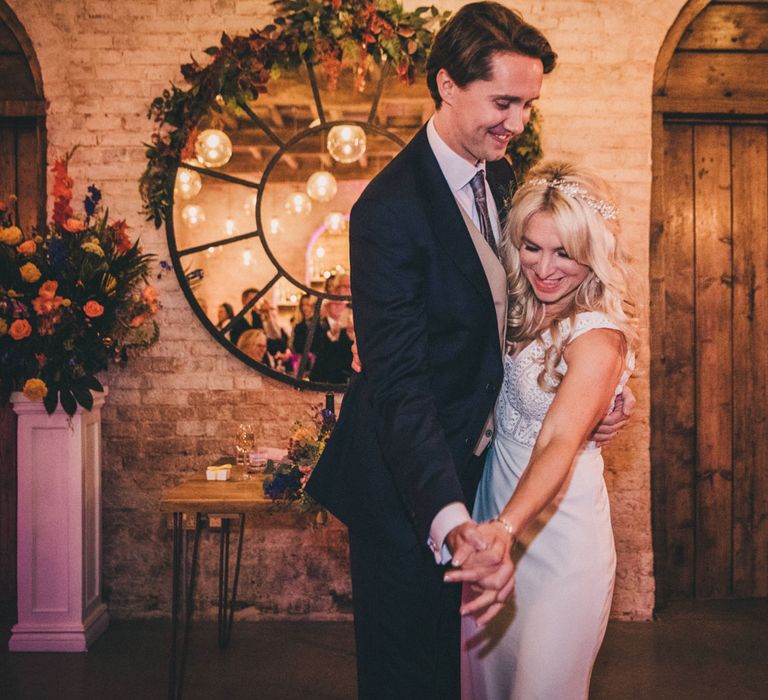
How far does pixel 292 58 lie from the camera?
133 inches

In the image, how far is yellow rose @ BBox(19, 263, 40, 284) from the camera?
284 cm

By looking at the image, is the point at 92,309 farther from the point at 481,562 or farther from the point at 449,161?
the point at 481,562

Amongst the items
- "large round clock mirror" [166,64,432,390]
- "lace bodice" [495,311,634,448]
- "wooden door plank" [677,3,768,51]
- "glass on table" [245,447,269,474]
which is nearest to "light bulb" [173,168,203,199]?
"large round clock mirror" [166,64,432,390]

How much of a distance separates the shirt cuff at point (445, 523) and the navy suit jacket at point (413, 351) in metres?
0.03

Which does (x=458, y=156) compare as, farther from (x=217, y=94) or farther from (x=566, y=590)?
(x=217, y=94)

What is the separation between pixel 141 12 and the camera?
3475mm

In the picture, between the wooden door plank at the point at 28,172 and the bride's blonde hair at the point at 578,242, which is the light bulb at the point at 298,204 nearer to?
the wooden door plank at the point at 28,172

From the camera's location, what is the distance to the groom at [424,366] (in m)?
1.45

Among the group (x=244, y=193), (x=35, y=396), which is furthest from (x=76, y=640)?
(x=244, y=193)

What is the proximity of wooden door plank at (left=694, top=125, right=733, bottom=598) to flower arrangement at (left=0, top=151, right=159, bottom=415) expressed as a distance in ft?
8.92

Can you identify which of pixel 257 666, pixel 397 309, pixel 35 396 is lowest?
pixel 257 666

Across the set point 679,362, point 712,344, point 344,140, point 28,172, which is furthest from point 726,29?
point 28,172

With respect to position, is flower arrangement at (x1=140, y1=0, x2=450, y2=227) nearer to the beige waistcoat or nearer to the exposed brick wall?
the exposed brick wall

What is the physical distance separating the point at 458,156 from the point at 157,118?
2207 millimetres
